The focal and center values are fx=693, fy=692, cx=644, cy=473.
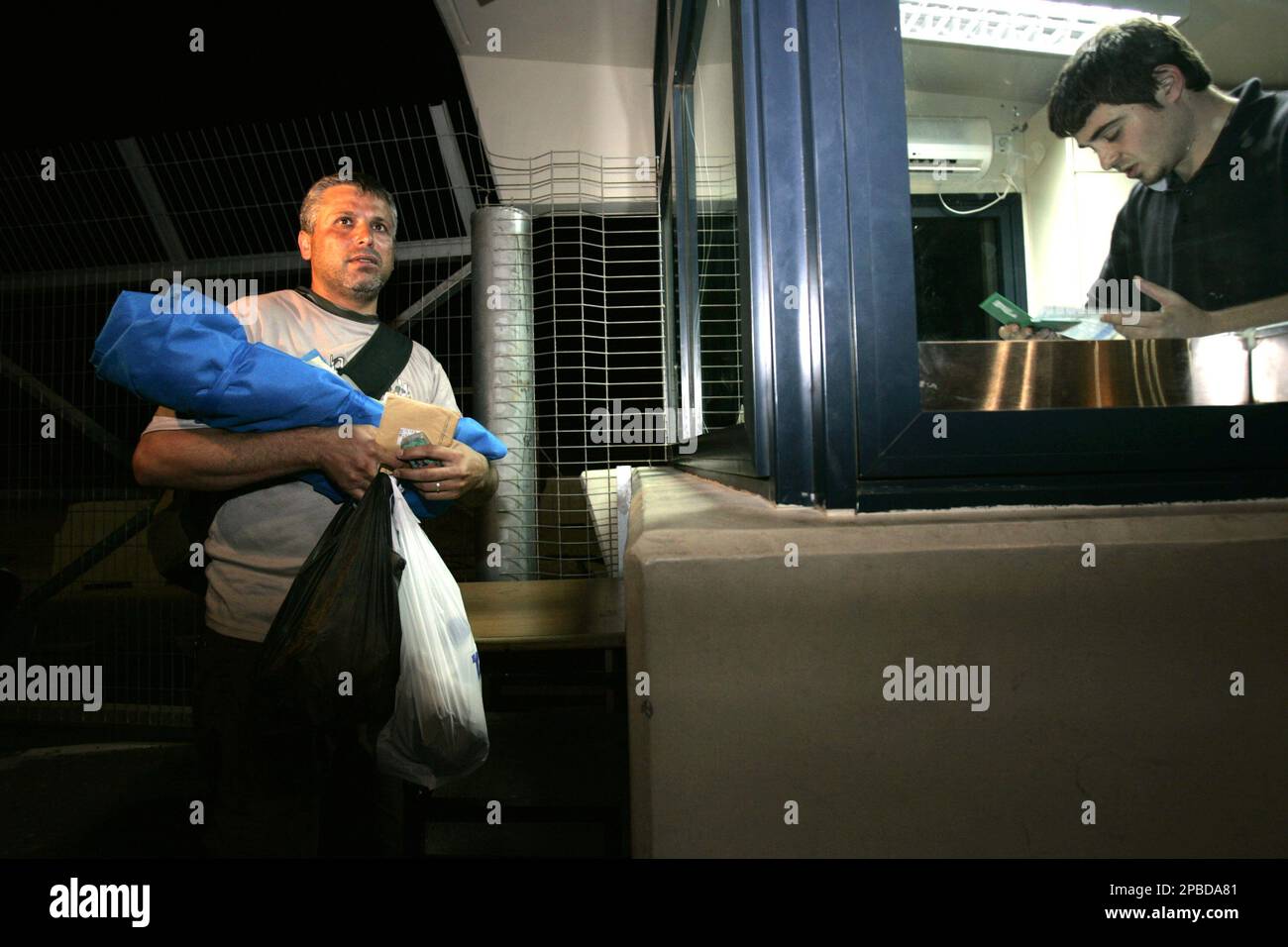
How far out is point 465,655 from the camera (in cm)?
118

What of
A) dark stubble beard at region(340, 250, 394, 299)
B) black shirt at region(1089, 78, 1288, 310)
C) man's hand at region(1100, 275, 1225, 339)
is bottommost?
man's hand at region(1100, 275, 1225, 339)

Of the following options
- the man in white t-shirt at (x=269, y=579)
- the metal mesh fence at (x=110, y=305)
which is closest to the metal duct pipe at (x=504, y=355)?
the metal mesh fence at (x=110, y=305)

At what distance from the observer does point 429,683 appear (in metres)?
1.11

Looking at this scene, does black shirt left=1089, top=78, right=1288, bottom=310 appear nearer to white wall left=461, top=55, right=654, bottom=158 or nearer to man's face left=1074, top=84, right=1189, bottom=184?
man's face left=1074, top=84, right=1189, bottom=184

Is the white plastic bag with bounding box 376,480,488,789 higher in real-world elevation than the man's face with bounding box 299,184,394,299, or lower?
lower

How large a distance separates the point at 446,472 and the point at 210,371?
39cm

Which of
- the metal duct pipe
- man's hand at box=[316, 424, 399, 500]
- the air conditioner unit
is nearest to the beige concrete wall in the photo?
the air conditioner unit

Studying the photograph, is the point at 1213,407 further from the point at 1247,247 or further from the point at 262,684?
the point at 262,684

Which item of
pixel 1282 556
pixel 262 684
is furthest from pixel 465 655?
pixel 1282 556

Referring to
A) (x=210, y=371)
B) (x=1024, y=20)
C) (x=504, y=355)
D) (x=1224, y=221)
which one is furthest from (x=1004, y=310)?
(x=504, y=355)

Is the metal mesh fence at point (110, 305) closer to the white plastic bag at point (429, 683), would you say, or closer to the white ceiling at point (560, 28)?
the white ceiling at point (560, 28)

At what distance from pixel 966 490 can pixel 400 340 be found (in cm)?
119

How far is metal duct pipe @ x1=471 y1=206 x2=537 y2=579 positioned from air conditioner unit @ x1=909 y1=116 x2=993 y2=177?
1.67 metres

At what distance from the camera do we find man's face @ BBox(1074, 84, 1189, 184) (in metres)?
0.87
